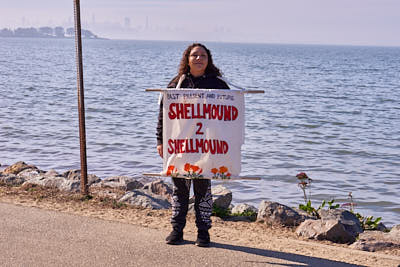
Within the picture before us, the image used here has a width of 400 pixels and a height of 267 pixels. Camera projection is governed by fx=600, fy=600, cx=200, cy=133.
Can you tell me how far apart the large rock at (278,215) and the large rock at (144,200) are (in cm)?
140

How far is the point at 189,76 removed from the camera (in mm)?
6230

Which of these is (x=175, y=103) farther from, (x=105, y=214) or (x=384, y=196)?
(x=384, y=196)

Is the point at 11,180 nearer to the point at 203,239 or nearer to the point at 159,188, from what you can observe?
the point at 159,188

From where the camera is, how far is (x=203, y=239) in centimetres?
613

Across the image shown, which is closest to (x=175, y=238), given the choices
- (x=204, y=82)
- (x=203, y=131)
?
(x=203, y=131)

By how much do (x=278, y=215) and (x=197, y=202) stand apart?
1.69m

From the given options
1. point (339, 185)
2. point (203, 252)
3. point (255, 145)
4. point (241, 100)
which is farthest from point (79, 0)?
point (255, 145)

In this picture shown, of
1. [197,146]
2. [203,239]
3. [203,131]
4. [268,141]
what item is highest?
[203,131]

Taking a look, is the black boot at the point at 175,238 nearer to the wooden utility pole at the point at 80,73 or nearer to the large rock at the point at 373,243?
the large rock at the point at 373,243

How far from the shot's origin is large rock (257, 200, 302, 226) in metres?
7.53

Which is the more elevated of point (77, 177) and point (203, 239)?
point (203, 239)

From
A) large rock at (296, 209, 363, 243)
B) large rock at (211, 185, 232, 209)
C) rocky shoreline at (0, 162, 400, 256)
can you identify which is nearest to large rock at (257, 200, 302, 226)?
rocky shoreline at (0, 162, 400, 256)

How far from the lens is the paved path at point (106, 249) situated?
5.60 meters

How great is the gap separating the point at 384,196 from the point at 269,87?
3211cm
